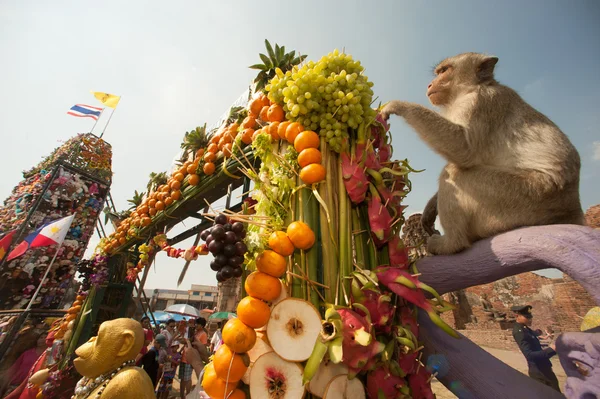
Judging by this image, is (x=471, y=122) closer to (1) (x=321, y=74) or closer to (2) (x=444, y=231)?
(2) (x=444, y=231)

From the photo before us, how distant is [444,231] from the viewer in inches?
66.2

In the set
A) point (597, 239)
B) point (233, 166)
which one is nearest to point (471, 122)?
point (597, 239)

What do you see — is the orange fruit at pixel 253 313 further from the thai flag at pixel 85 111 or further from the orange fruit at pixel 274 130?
the thai flag at pixel 85 111

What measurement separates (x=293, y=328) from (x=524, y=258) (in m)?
1.18

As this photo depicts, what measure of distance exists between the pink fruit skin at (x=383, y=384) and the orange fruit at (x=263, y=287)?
581mm

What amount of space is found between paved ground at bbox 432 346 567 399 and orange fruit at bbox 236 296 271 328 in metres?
7.04

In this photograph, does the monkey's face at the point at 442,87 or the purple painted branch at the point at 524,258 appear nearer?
the purple painted branch at the point at 524,258

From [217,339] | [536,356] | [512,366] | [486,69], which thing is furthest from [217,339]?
[512,366]

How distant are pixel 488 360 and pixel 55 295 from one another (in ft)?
33.7

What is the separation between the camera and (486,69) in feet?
7.29

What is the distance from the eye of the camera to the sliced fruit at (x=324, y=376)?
3.46ft

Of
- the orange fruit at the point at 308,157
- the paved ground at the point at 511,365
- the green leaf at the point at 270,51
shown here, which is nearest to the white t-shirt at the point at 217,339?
the orange fruit at the point at 308,157

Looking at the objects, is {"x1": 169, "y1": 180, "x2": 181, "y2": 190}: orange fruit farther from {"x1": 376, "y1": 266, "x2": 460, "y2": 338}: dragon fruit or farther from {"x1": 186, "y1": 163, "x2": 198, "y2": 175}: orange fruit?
{"x1": 376, "y1": 266, "x2": 460, "y2": 338}: dragon fruit

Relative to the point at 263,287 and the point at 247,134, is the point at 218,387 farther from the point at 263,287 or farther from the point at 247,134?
the point at 247,134
